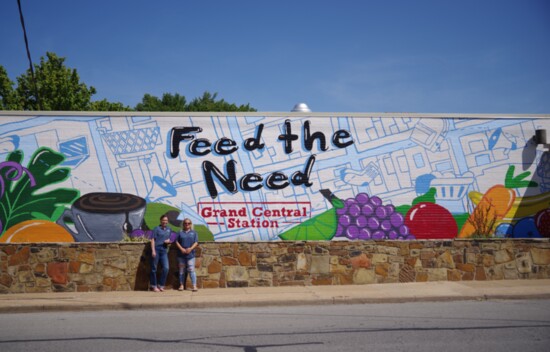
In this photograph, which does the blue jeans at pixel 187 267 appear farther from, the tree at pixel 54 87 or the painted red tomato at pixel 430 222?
the tree at pixel 54 87

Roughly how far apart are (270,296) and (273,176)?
17.8 ft

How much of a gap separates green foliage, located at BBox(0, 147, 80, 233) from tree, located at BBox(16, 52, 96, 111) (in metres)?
15.0

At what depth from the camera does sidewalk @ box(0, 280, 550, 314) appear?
11508 mm

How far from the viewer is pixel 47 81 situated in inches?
1193

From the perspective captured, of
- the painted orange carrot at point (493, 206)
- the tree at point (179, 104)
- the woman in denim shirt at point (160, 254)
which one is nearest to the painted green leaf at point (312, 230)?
the painted orange carrot at point (493, 206)

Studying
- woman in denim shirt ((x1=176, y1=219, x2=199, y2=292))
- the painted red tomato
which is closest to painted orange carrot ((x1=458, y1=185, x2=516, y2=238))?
the painted red tomato

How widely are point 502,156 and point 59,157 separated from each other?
13.5m

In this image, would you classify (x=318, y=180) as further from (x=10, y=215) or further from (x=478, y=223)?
(x=10, y=215)

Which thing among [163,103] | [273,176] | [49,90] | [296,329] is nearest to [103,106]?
[49,90]

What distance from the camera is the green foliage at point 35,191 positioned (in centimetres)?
1622

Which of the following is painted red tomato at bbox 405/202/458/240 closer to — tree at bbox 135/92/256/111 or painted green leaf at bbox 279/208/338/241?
painted green leaf at bbox 279/208/338/241

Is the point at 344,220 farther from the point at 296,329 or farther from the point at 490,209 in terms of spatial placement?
the point at 296,329

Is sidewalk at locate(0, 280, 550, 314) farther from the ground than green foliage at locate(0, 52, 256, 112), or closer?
closer

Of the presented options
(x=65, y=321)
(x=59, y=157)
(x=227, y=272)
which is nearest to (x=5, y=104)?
(x=59, y=157)
